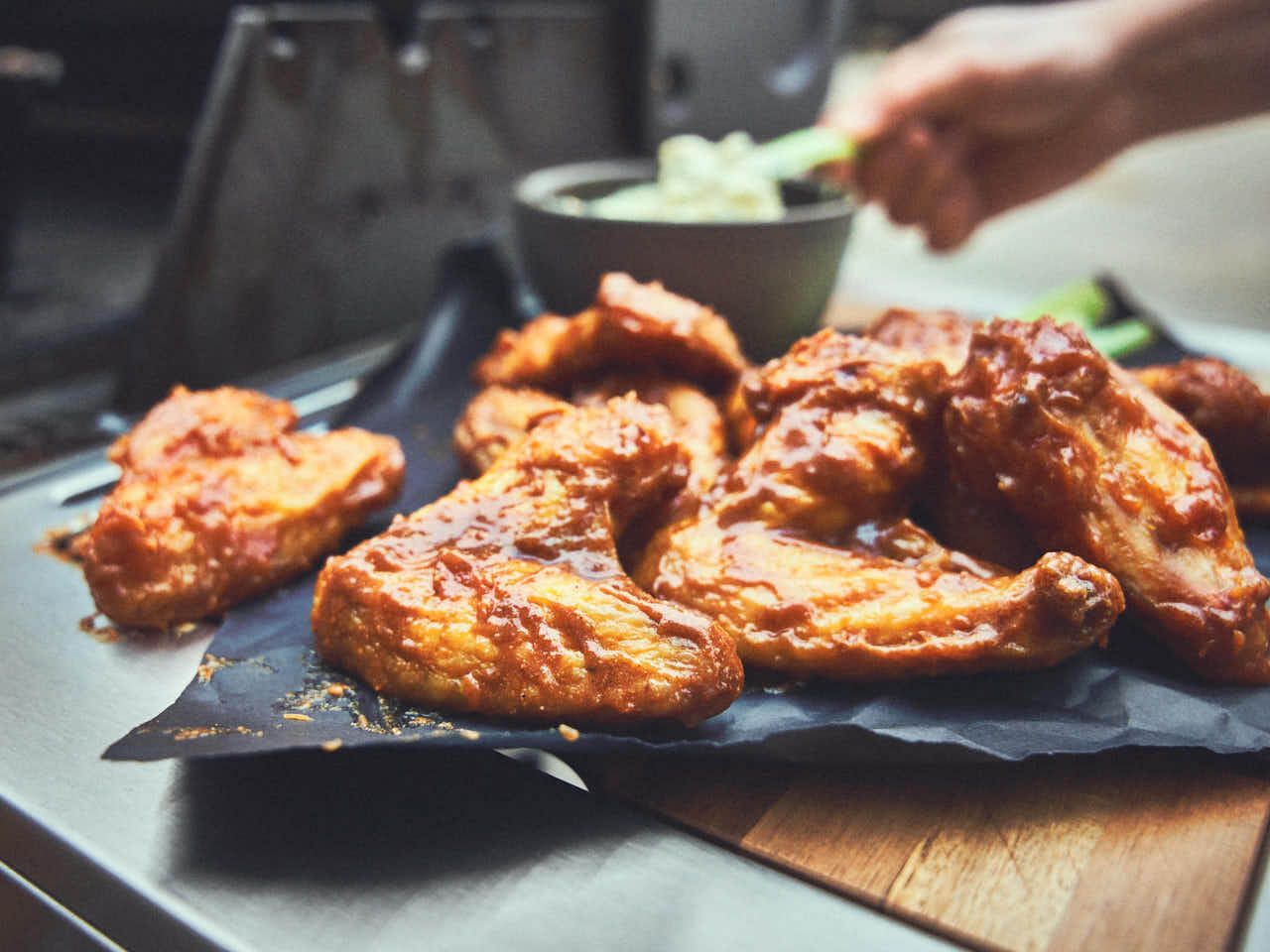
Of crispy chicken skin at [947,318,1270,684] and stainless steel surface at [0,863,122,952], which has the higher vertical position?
crispy chicken skin at [947,318,1270,684]

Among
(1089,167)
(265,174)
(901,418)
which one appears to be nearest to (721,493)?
(901,418)

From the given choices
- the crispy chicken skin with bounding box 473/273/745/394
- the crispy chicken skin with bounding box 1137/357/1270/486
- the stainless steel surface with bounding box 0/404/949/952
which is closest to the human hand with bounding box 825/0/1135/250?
the crispy chicken skin with bounding box 473/273/745/394

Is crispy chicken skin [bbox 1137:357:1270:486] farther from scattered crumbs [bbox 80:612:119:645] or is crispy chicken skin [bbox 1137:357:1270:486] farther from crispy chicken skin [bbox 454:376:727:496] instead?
scattered crumbs [bbox 80:612:119:645]

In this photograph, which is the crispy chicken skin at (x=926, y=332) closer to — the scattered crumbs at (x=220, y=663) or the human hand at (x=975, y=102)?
the human hand at (x=975, y=102)

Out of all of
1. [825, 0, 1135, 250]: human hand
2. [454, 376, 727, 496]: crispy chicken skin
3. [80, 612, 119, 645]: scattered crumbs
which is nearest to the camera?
[80, 612, 119, 645]: scattered crumbs

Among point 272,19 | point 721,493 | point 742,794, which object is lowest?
point 742,794

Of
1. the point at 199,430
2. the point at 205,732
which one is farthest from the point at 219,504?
the point at 205,732

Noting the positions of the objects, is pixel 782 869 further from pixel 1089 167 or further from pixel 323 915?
pixel 1089 167
